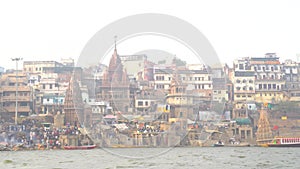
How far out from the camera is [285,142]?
3575 centimetres

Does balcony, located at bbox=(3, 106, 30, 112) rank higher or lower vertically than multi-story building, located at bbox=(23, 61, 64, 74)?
lower

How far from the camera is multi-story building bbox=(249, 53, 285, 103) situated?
42656 millimetres

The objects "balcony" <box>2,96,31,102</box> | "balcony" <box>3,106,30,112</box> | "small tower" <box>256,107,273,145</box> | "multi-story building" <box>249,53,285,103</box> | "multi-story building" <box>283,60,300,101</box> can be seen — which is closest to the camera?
"small tower" <box>256,107,273,145</box>

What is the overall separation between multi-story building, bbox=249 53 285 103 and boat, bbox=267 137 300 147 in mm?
6603

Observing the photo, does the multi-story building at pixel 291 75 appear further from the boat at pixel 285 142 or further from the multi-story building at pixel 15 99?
the multi-story building at pixel 15 99

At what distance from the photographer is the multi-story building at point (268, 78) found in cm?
4266

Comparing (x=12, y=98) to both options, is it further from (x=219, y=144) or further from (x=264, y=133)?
(x=264, y=133)

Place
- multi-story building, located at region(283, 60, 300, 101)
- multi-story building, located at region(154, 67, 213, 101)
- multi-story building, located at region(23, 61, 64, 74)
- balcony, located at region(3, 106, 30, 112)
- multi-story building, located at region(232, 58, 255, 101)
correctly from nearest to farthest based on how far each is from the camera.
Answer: balcony, located at region(3, 106, 30, 112) → multi-story building, located at region(232, 58, 255, 101) → multi-story building, located at region(154, 67, 213, 101) → multi-story building, located at region(283, 60, 300, 101) → multi-story building, located at region(23, 61, 64, 74)

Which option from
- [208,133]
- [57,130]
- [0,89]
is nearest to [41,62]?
[0,89]

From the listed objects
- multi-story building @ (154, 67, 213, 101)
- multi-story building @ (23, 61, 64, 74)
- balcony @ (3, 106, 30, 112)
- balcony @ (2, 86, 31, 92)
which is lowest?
balcony @ (3, 106, 30, 112)

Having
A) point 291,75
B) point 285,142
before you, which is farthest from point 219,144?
point 291,75

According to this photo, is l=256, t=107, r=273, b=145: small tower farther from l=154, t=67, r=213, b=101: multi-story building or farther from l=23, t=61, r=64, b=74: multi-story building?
l=23, t=61, r=64, b=74: multi-story building

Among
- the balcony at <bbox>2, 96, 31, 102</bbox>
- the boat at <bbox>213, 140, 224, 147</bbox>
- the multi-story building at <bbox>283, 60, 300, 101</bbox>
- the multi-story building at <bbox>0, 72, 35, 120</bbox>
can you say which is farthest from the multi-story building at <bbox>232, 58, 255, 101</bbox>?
the balcony at <bbox>2, 96, 31, 102</bbox>

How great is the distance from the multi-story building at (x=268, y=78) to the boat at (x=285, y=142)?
6.60 metres
